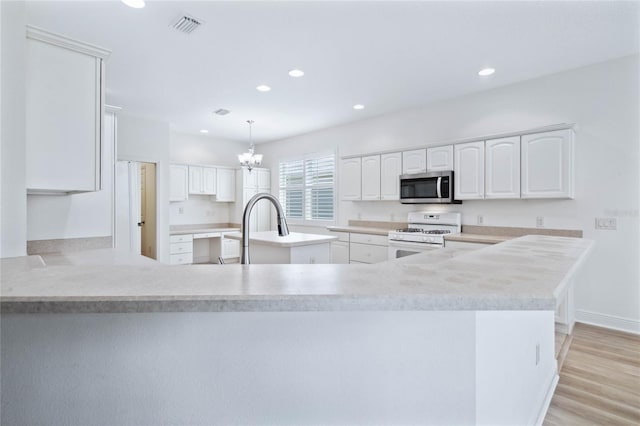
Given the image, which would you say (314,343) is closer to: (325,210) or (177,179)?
(325,210)

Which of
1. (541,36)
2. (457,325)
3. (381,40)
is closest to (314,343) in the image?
(457,325)

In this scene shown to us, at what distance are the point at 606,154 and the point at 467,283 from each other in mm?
3622

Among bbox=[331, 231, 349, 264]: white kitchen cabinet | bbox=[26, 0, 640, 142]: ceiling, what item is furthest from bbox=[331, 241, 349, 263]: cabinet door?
bbox=[26, 0, 640, 142]: ceiling

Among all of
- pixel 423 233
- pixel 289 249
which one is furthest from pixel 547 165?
pixel 289 249

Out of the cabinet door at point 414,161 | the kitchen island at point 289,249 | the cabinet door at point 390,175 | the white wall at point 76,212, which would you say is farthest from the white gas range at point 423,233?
the white wall at point 76,212

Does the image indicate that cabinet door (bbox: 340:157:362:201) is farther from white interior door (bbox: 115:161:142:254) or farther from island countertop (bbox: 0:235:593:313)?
island countertop (bbox: 0:235:593:313)

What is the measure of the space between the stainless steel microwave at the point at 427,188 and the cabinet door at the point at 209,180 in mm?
4026

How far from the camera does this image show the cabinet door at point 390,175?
15.6 feet

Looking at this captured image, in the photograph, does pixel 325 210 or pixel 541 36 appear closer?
pixel 541 36

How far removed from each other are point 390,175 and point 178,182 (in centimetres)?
405

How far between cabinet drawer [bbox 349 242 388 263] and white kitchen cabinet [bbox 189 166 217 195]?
338 cm

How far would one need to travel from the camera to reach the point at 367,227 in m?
5.51

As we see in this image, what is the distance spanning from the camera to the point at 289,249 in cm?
363

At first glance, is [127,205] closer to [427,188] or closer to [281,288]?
[427,188]
